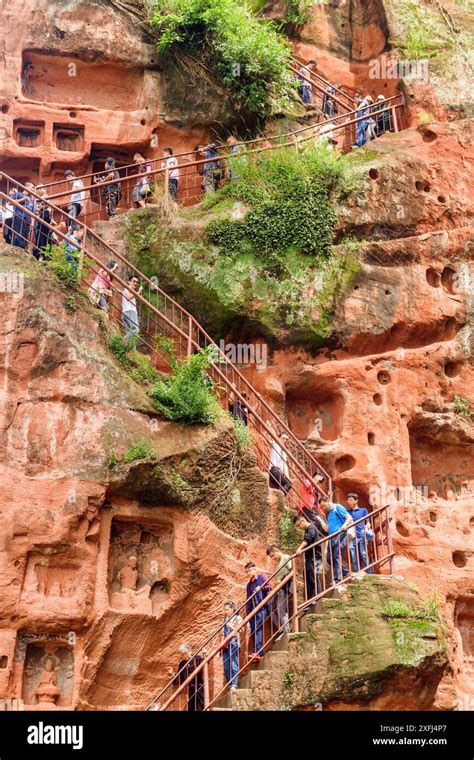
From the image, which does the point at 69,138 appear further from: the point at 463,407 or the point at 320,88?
the point at 463,407

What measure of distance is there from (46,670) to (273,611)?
3.25 m

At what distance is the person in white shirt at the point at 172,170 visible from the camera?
23.6m

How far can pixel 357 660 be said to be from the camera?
15.6 metres

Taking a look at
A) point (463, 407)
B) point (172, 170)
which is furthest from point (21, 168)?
point (463, 407)

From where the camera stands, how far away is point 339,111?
26922 mm

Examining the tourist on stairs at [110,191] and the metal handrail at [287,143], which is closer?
the metal handrail at [287,143]

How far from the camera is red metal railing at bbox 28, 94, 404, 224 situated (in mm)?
23703


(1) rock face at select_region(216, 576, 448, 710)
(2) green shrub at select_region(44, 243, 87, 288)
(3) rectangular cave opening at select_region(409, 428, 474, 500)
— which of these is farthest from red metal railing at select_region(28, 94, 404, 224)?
(1) rock face at select_region(216, 576, 448, 710)

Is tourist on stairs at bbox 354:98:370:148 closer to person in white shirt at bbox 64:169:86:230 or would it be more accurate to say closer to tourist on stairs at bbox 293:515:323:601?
person in white shirt at bbox 64:169:86:230

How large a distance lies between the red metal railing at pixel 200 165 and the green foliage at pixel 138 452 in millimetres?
6707

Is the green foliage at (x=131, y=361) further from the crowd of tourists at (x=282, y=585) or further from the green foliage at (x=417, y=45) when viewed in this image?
the green foliage at (x=417, y=45)

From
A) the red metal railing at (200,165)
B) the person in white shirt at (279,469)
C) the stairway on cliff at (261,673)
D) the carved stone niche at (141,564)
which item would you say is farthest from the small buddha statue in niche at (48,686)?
the red metal railing at (200,165)

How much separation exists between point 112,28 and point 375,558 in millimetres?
13397
